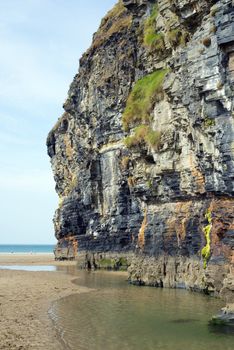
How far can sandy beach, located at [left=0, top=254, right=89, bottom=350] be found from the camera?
19.2 meters

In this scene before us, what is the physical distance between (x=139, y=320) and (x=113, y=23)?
5806cm

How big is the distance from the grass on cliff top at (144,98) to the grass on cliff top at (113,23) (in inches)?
870

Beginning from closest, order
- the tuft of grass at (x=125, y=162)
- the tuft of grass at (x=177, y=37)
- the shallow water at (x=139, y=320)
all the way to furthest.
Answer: the shallow water at (x=139, y=320)
the tuft of grass at (x=177, y=37)
the tuft of grass at (x=125, y=162)

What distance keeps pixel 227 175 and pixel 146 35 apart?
23947mm

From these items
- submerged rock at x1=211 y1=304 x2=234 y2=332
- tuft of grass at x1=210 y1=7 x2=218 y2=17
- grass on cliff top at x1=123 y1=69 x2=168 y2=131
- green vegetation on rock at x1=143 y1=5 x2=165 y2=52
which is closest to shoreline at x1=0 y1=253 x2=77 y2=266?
grass on cliff top at x1=123 y1=69 x2=168 y2=131

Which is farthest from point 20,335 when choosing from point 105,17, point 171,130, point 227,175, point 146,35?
point 105,17

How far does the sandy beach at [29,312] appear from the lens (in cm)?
1922

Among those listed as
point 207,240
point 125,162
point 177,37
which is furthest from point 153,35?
point 207,240

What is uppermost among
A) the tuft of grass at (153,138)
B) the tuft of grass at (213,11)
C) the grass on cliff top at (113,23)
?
the grass on cliff top at (113,23)

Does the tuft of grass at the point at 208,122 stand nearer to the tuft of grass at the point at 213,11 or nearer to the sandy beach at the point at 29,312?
the tuft of grass at the point at 213,11

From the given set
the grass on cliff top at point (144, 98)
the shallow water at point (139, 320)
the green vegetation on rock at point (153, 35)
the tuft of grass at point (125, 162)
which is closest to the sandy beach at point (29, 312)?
the shallow water at point (139, 320)

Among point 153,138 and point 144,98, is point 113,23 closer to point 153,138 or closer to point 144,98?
point 144,98

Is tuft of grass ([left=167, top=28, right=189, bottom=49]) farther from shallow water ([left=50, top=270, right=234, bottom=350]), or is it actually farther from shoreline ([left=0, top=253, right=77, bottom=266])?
shoreline ([left=0, top=253, right=77, bottom=266])

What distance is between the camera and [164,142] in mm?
39281
